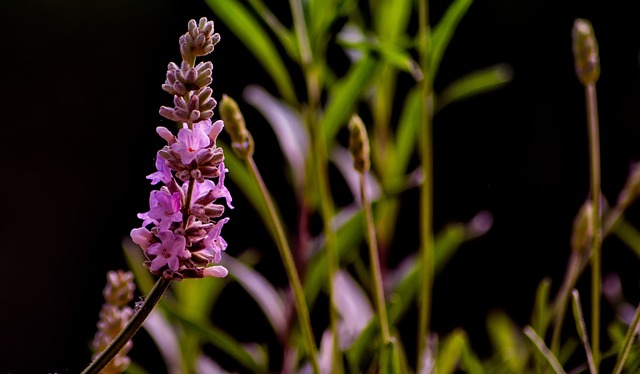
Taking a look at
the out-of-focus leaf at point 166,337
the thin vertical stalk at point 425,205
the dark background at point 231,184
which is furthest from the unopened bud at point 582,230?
the dark background at point 231,184

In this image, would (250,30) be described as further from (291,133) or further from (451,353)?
(451,353)

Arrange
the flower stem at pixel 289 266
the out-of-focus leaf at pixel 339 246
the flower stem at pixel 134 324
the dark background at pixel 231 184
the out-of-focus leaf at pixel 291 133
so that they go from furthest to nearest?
the dark background at pixel 231 184 < the out-of-focus leaf at pixel 291 133 < the out-of-focus leaf at pixel 339 246 < the flower stem at pixel 289 266 < the flower stem at pixel 134 324

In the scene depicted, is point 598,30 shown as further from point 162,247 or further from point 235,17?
point 162,247

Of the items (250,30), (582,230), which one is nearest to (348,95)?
(250,30)

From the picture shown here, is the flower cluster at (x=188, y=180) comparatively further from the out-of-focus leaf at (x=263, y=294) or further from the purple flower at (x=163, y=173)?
the out-of-focus leaf at (x=263, y=294)

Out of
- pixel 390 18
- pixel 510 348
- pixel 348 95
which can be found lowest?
pixel 510 348

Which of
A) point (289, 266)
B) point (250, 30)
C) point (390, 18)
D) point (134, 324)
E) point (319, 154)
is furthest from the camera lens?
point (390, 18)
